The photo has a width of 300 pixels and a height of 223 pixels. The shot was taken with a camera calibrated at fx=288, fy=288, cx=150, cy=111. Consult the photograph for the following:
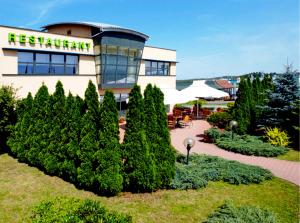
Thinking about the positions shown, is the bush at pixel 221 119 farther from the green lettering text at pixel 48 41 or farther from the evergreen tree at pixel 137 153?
the green lettering text at pixel 48 41

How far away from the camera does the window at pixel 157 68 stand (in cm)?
3207

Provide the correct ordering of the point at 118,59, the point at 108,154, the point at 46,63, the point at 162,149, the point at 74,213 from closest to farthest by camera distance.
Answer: the point at 74,213 < the point at 108,154 < the point at 162,149 < the point at 46,63 < the point at 118,59

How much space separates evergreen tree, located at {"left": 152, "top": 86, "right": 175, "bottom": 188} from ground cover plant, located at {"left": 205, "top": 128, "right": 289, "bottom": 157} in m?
6.94

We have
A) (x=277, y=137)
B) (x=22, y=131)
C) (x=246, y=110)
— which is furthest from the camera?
(x=246, y=110)

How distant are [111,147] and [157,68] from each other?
24.3 m

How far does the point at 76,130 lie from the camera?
11125 millimetres

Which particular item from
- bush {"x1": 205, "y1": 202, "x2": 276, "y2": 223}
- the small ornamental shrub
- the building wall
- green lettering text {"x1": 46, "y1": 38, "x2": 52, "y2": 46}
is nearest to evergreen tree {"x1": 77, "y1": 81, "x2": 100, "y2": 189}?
bush {"x1": 205, "y1": 202, "x2": 276, "y2": 223}

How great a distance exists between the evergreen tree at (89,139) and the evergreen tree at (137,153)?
45.3 inches

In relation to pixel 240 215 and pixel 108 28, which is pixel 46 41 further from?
pixel 240 215

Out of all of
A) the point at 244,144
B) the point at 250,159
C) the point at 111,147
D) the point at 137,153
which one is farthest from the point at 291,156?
the point at 111,147

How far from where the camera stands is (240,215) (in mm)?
7910

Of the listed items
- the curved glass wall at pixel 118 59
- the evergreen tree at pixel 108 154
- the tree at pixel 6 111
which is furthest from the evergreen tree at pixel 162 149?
the curved glass wall at pixel 118 59

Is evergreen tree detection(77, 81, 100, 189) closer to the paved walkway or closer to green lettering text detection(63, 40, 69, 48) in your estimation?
the paved walkway

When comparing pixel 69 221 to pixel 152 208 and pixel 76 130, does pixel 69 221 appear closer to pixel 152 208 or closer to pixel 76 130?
pixel 152 208
